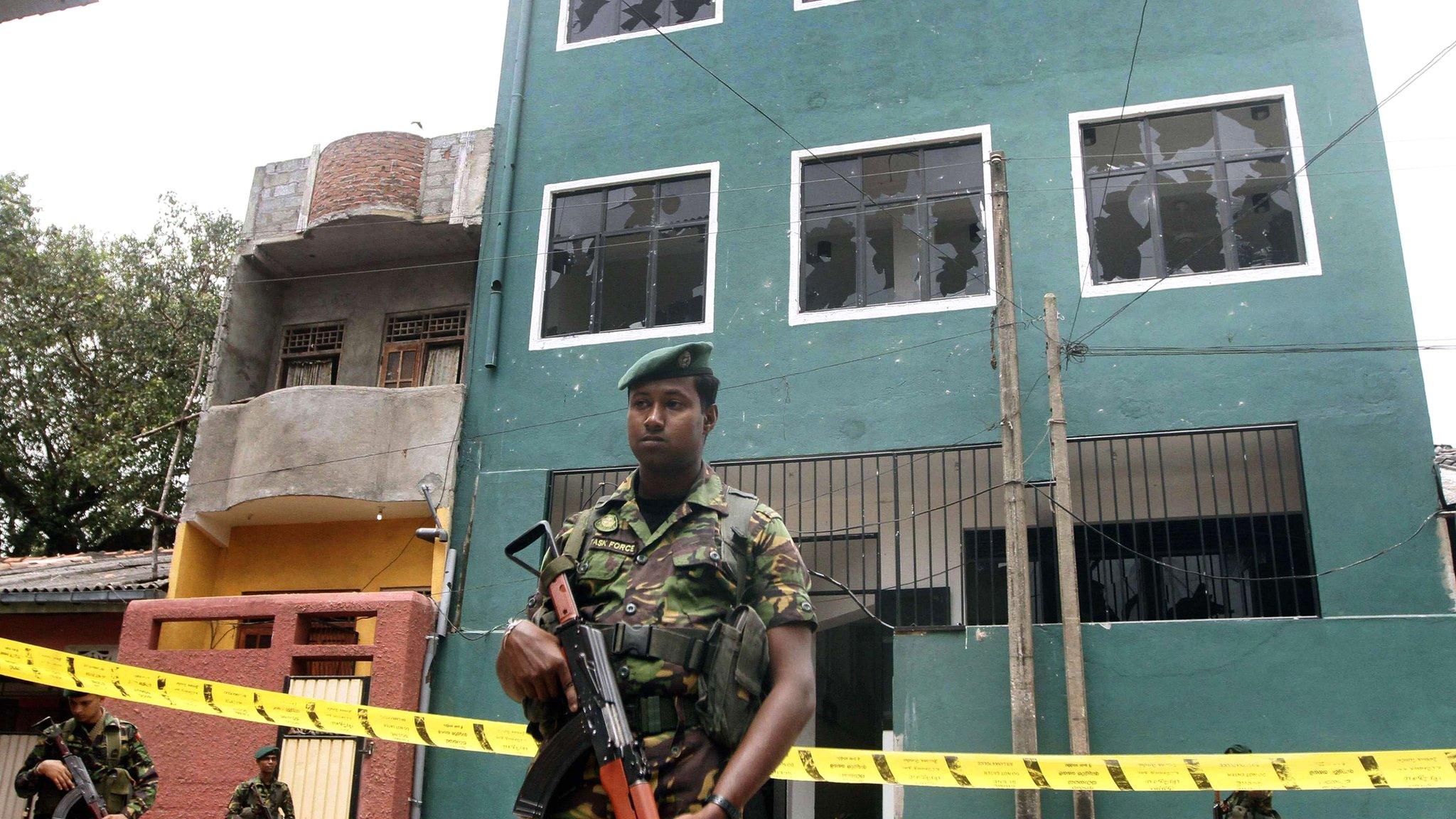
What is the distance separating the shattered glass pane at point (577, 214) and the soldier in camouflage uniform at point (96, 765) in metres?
6.74

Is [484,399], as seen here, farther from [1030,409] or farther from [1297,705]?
[1297,705]

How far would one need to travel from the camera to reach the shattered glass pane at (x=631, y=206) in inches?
510

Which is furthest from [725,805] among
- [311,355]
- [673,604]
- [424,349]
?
[311,355]

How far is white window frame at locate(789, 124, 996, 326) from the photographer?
11430 mm

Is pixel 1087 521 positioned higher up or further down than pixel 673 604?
higher up

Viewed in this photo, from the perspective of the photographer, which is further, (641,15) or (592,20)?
(592,20)

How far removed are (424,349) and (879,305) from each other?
600 centimetres

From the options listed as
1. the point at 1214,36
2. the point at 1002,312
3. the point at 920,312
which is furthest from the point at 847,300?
the point at 1214,36

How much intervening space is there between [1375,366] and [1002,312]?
3180 millimetres

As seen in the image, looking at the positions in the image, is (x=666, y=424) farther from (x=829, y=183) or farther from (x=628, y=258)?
(x=628, y=258)

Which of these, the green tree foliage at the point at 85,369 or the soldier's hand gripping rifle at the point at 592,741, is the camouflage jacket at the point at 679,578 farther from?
the green tree foliage at the point at 85,369

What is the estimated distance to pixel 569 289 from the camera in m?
13.0

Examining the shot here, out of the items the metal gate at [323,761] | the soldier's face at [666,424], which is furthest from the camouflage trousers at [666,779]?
the metal gate at [323,761]

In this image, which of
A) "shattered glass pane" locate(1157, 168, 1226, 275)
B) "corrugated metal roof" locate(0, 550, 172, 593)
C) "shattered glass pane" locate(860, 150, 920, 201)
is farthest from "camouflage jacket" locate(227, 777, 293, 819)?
"shattered glass pane" locate(1157, 168, 1226, 275)
